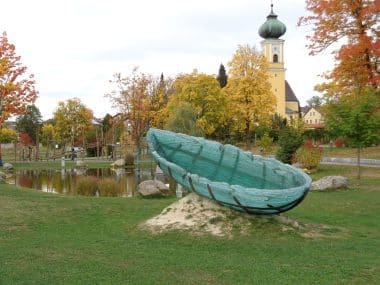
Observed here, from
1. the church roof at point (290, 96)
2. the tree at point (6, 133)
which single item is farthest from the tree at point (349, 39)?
the church roof at point (290, 96)

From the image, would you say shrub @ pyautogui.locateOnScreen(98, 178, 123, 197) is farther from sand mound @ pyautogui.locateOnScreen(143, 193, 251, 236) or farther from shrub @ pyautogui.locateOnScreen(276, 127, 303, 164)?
shrub @ pyautogui.locateOnScreen(276, 127, 303, 164)

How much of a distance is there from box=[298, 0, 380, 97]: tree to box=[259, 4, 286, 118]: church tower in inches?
1935

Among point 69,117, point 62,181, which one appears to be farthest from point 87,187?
point 69,117

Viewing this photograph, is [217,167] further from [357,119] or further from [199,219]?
[357,119]

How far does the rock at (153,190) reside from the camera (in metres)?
17.1

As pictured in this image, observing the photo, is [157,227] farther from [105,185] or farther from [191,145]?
[105,185]

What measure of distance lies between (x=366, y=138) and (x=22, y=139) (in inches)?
2091

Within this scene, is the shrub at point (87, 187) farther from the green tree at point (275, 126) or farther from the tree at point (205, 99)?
→ the green tree at point (275, 126)

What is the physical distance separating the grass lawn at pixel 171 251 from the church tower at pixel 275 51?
63.6 meters

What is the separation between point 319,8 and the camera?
84.3 ft

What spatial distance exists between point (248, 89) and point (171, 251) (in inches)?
1353

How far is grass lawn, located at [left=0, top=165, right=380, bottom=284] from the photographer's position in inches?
281

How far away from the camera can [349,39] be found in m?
25.6

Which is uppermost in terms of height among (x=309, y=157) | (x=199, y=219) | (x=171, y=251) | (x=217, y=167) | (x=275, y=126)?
(x=275, y=126)
